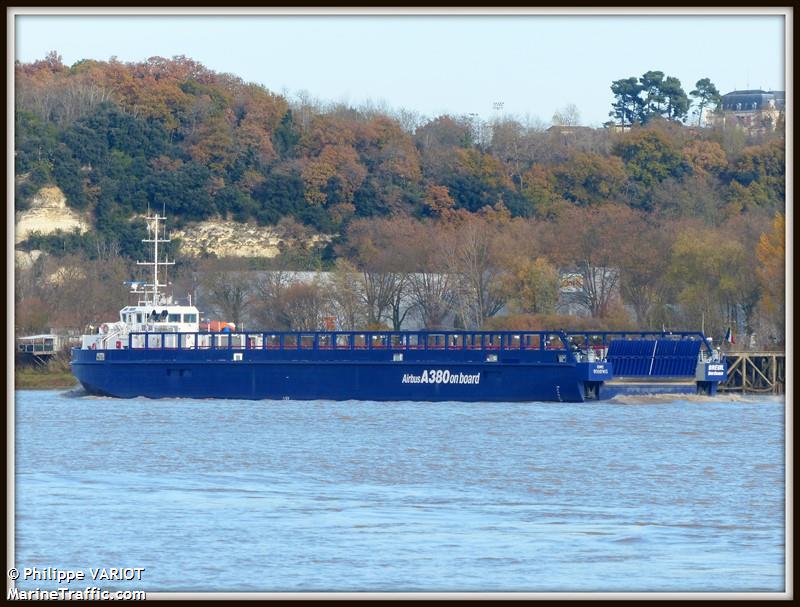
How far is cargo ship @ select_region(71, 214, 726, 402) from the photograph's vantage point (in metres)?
50.3

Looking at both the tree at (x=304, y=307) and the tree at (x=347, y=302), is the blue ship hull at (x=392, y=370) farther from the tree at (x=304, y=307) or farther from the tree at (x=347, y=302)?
the tree at (x=347, y=302)

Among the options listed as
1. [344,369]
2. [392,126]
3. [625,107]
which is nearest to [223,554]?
[344,369]

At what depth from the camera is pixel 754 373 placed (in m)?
59.9

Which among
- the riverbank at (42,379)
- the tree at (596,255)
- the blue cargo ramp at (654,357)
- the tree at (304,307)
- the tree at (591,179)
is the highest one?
the tree at (591,179)

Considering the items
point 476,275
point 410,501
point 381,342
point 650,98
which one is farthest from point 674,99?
point 410,501

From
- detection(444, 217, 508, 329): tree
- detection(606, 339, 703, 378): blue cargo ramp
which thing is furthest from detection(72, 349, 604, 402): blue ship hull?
detection(444, 217, 508, 329): tree

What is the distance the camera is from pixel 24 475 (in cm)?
3112

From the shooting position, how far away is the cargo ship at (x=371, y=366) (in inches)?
1980

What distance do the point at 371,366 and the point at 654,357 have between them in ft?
30.3

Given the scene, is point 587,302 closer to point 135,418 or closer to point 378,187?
point 378,187

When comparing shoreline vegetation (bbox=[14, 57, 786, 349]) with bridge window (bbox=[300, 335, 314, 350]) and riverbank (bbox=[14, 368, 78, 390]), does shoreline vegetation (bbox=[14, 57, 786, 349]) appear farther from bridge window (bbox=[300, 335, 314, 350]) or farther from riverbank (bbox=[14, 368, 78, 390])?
bridge window (bbox=[300, 335, 314, 350])

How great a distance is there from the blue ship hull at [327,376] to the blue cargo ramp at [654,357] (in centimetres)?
208

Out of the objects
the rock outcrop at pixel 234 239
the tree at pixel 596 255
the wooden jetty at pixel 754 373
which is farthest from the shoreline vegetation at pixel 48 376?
the wooden jetty at pixel 754 373

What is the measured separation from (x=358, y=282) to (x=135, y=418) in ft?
113
